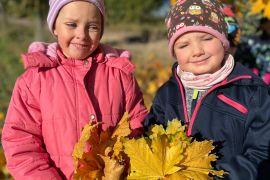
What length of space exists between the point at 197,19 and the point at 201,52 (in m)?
0.15

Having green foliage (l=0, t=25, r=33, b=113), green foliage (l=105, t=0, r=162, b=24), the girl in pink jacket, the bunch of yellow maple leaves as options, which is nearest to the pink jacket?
the girl in pink jacket

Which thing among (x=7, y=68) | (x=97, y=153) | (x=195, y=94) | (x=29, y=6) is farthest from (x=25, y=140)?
(x=29, y=6)

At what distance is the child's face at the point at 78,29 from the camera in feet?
6.84

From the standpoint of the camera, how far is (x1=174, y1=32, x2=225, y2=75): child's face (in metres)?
2.03

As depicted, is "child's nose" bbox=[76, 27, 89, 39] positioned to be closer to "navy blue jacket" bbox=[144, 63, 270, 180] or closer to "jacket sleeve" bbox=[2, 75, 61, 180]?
"jacket sleeve" bbox=[2, 75, 61, 180]

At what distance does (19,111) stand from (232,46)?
4.96ft

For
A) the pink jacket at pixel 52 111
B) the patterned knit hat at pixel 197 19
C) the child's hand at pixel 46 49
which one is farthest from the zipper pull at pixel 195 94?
the child's hand at pixel 46 49

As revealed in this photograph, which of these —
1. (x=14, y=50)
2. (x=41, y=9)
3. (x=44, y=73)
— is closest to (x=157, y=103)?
(x=44, y=73)

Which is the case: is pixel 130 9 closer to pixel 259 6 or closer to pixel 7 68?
pixel 7 68

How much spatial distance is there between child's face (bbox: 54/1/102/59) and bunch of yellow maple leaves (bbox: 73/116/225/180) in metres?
0.46

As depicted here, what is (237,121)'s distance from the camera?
6.54ft

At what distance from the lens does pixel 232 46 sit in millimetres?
3045

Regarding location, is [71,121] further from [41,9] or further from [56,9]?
[41,9]

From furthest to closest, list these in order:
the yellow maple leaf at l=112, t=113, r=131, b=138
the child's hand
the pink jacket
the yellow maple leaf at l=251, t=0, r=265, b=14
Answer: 1. the yellow maple leaf at l=251, t=0, r=265, b=14
2. the child's hand
3. the pink jacket
4. the yellow maple leaf at l=112, t=113, r=131, b=138
